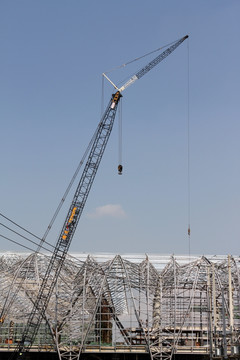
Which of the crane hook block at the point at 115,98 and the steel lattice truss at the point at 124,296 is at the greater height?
the crane hook block at the point at 115,98

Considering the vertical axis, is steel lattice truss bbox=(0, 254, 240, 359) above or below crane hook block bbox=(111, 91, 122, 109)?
below

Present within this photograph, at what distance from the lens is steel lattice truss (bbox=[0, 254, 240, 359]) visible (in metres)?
101

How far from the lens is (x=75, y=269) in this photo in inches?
4119

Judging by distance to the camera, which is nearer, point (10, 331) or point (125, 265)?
point (125, 265)

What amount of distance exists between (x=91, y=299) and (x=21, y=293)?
12.8m

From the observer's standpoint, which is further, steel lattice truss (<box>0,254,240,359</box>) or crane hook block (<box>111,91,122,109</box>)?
crane hook block (<box>111,91,122,109</box>)

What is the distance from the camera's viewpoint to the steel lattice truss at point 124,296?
100750mm

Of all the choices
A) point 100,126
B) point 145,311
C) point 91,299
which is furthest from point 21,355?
point 100,126

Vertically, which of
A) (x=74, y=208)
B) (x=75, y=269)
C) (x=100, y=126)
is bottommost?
(x=75, y=269)

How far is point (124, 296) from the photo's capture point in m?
107

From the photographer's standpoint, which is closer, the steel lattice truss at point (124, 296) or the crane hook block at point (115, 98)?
the steel lattice truss at point (124, 296)

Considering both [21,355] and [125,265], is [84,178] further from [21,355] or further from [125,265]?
[21,355]

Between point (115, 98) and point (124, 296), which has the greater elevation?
point (115, 98)

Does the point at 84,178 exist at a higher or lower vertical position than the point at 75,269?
higher
